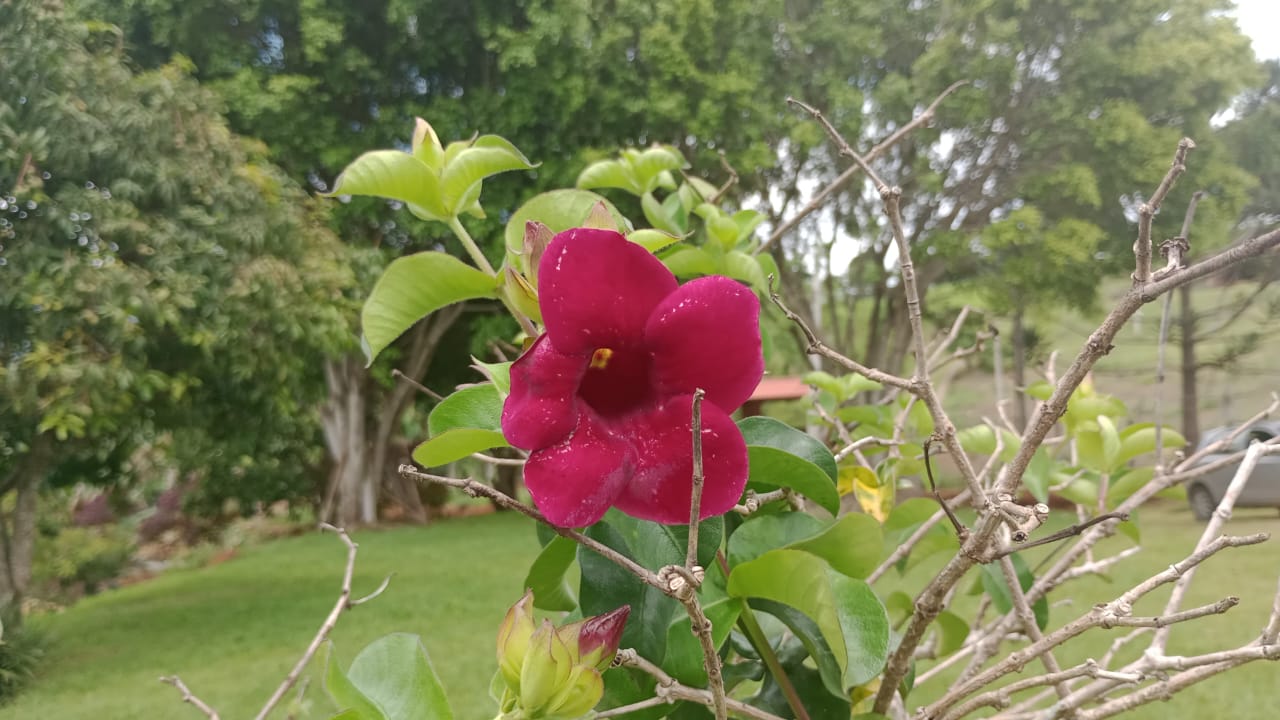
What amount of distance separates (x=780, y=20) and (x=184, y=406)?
573cm

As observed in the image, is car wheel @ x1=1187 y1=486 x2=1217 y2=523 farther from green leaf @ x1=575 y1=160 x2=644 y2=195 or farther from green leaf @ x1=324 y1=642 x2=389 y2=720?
green leaf @ x1=324 y1=642 x2=389 y2=720

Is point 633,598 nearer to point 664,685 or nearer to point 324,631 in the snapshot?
point 664,685

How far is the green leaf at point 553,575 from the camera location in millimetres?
412

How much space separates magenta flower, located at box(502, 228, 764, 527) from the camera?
30 centimetres

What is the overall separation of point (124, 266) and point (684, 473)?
420 centimetres

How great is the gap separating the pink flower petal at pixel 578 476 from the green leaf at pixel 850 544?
0.44 feet

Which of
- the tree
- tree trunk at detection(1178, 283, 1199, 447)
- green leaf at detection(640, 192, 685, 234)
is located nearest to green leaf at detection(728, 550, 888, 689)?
green leaf at detection(640, 192, 685, 234)

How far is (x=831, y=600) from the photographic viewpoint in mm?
356

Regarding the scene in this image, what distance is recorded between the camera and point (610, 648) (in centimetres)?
33

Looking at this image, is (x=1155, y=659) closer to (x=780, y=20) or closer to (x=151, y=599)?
(x=151, y=599)

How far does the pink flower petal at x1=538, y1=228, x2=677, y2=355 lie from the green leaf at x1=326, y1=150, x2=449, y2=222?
0.15m

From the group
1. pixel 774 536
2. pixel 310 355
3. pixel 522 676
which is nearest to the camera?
pixel 522 676

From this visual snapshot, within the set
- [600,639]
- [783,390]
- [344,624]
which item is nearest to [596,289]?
[600,639]

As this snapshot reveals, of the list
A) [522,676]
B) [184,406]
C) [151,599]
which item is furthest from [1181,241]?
[151,599]
